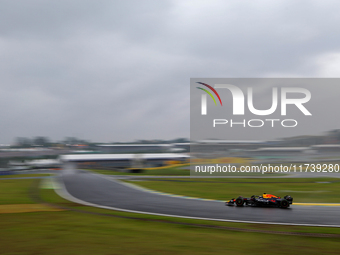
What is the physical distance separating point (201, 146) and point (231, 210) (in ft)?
73.9

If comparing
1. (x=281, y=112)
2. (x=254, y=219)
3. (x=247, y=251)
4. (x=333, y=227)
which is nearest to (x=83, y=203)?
(x=254, y=219)

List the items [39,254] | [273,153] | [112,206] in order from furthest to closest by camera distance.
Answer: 1. [273,153]
2. [112,206]
3. [39,254]

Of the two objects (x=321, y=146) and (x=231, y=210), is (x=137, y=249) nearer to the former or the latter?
(x=231, y=210)

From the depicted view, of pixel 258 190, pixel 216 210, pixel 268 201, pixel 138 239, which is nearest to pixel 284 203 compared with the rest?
pixel 268 201

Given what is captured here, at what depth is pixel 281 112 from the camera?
2825 centimetres

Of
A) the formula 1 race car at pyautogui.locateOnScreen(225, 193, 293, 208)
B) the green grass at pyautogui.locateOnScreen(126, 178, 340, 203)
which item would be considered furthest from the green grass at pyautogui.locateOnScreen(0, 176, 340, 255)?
the green grass at pyautogui.locateOnScreen(126, 178, 340, 203)

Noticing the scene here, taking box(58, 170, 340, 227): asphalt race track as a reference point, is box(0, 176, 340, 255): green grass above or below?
above

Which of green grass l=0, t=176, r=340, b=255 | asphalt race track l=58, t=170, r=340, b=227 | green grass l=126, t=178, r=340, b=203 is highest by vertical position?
green grass l=0, t=176, r=340, b=255

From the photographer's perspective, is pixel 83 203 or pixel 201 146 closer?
pixel 83 203

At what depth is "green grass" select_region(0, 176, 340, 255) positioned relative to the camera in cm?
711

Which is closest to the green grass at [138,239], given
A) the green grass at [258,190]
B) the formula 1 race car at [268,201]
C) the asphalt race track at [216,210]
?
the asphalt race track at [216,210]

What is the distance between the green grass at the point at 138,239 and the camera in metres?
7.11

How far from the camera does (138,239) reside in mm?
8023

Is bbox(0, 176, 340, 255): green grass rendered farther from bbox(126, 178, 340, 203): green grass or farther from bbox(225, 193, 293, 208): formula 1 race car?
bbox(126, 178, 340, 203): green grass
